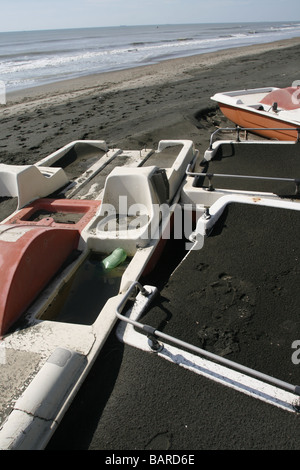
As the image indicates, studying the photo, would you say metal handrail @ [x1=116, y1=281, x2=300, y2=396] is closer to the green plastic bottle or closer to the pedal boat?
the pedal boat

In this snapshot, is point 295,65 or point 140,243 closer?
point 140,243

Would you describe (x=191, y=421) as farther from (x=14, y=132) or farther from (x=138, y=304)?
(x=14, y=132)

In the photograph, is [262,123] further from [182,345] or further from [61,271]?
[182,345]

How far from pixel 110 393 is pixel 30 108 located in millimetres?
13303

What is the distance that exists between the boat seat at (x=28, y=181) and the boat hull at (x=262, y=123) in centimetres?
411

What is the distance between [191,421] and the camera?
2275mm

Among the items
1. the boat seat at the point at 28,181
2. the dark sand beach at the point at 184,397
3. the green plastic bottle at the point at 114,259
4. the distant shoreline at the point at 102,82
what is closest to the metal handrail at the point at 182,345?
the dark sand beach at the point at 184,397

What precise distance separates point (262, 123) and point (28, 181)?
532cm

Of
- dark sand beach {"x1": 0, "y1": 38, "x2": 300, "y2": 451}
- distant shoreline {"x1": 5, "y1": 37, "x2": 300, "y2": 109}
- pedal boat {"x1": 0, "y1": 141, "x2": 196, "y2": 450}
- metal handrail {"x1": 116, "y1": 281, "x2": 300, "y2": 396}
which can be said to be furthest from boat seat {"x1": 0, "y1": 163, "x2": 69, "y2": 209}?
distant shoreline {"x1": 5, "y1": 37, "x2": 300, "y2": 109}

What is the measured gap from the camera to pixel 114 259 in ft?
12.6

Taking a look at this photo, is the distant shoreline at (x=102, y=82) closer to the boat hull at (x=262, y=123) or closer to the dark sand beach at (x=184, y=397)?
the boat hull at (x=262, y=123)

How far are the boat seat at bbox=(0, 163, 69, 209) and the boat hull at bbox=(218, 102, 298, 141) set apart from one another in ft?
13.5

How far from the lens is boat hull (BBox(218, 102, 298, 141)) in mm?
7198
